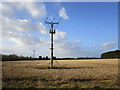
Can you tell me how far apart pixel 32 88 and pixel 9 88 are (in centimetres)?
121

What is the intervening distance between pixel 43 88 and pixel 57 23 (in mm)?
20543

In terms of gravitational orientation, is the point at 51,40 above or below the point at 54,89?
above

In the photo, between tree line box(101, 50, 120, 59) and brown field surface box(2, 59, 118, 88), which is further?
tree line box(101, 50, 120, 59)

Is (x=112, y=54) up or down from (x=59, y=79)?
up

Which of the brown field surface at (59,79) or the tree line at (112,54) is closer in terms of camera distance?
the brown field surface at (59,79)

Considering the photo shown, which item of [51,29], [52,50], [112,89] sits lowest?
[112,89]

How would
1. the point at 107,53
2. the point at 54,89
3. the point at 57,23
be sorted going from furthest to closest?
the point at 107,53 < the point at 57,23 < the point at 54,89

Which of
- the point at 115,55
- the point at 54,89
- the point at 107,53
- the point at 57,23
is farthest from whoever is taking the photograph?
the point at 107,53

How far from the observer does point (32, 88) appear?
32.0 feet

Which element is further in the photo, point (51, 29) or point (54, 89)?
point (51, 29)

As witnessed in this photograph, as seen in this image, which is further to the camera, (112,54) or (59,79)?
(112,54)

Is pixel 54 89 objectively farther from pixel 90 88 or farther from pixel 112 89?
pixel 112 89

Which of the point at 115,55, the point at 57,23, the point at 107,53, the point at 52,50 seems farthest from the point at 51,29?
the point at 107,53

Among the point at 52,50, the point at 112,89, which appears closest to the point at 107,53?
the point at 52,50
